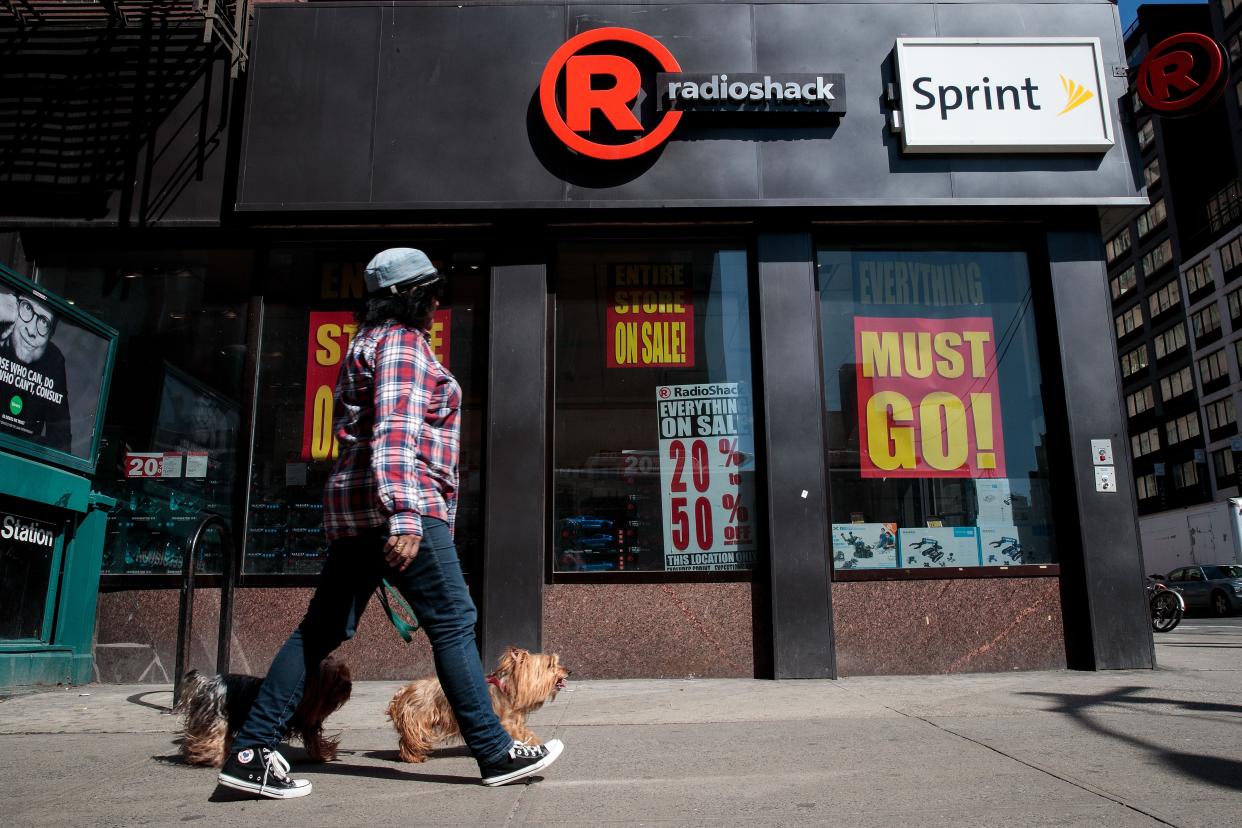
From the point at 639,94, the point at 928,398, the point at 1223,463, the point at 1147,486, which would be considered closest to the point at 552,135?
the point at 639,94

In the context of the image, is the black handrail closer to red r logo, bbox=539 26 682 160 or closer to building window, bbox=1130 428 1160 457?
red r logo, bbox=539 26 682 160

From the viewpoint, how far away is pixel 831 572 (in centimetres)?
672

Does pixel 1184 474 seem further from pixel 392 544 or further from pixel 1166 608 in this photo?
pixel 392 544

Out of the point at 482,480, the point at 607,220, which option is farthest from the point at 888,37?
the point at 482,480

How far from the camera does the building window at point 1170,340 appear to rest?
47.8 metres

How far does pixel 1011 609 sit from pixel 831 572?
4.63 ft

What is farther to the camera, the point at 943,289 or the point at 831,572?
the point at 943,289

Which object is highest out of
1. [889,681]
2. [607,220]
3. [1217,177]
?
[1217,177]

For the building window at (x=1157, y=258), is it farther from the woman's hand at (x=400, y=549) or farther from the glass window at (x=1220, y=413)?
the woman's hand at (x=400, y=549)

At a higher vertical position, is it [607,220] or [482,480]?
[607,220]

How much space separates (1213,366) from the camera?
44625mm

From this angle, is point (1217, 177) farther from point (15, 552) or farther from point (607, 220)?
point (15, 552)

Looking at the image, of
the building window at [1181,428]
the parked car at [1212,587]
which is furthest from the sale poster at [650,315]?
the building window at [1181,428]

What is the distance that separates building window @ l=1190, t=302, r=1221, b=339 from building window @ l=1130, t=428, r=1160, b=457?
7.03m
